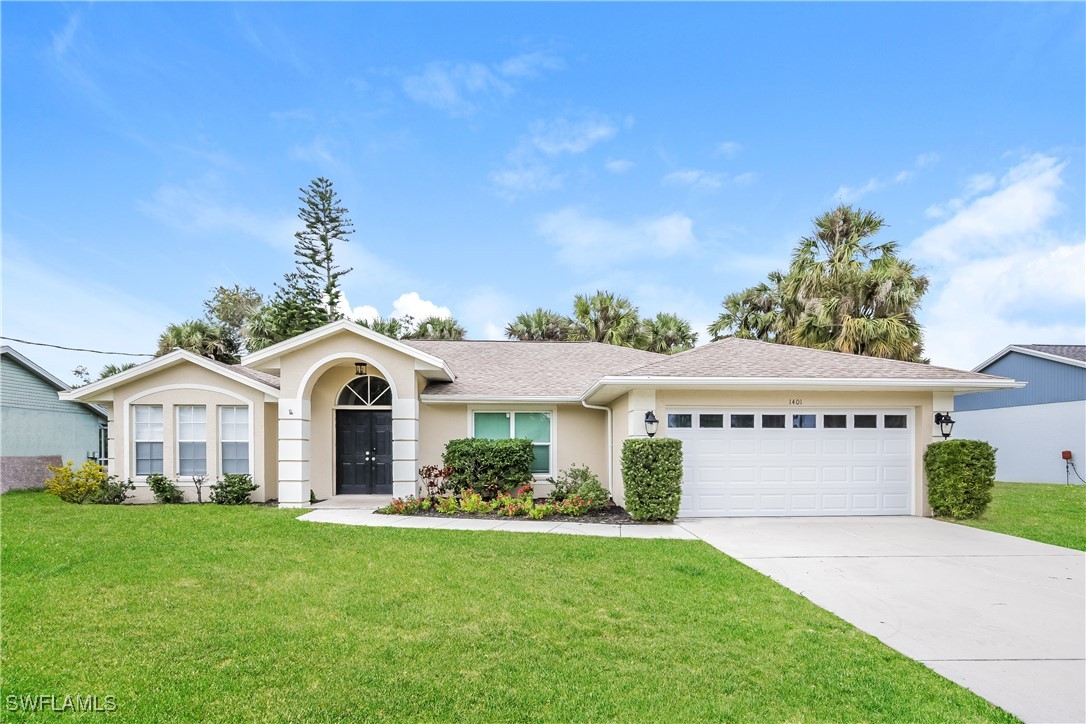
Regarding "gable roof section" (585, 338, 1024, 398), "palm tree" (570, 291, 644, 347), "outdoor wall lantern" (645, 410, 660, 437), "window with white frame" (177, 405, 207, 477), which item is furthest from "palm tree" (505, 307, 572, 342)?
"outdoor wall lantern" (645, 410, 660, 437)

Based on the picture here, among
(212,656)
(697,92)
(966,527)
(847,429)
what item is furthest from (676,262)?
(212,656)

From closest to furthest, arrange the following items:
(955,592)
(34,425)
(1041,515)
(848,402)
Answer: (955,592) → (848,402) → (1041,515) → (34,425)

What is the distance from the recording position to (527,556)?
7.09 meters

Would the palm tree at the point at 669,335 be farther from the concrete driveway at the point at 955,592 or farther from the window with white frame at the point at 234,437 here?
the window with white frame at the point at 234,437

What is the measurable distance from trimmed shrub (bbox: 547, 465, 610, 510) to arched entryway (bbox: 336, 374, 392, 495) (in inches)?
164

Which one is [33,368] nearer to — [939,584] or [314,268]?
[314,268]

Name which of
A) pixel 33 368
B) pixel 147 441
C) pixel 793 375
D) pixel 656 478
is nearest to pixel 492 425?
pixel 656 478

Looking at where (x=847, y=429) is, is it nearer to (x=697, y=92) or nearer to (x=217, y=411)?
(x=697, y=92)

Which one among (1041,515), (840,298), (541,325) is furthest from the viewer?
(541,325)

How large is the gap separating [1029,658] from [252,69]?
1654cm

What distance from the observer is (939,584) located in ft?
19.4

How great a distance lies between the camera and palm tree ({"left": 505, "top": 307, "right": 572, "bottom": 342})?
25719 mm

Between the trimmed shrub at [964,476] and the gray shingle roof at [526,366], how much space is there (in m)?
6.28

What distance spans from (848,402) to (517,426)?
6.96 m
